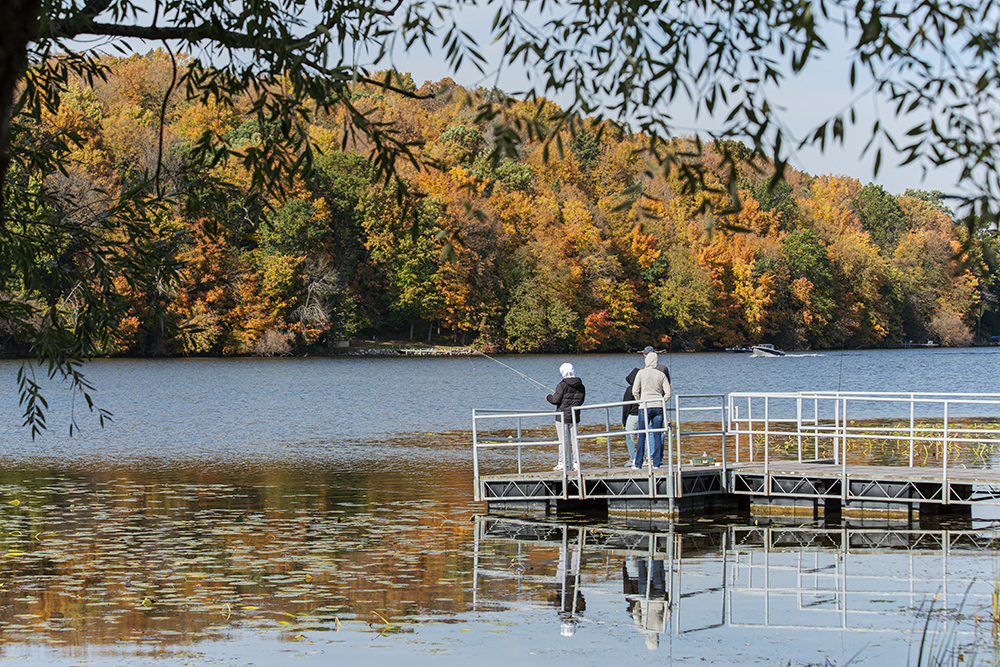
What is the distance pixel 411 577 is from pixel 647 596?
2615 millimetres

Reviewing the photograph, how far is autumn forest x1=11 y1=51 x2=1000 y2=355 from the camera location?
265 ft

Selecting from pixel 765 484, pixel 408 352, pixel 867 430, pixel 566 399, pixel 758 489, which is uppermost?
pixel 566 399

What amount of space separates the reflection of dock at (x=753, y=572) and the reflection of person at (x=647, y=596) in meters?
0.01

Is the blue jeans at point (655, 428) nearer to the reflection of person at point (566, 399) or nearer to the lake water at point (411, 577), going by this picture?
the reflection of person at point (566, 399)

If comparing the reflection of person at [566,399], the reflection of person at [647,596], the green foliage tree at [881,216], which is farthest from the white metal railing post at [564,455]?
the green foliage tree at [881,216]

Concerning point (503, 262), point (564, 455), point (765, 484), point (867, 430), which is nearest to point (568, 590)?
point (564, 455)

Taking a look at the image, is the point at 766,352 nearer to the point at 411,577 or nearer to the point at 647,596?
the point at 411,577

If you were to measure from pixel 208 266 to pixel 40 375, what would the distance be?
20.8 metres

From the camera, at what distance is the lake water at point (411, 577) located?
9859mm

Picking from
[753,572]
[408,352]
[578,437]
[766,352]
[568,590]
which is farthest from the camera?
[766,352]

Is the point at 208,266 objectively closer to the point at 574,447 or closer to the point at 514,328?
the point at 514,328

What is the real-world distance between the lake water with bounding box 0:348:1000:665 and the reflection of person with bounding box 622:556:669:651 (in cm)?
3

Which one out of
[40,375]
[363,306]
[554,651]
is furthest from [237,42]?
[363,306]

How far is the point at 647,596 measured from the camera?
11828mm
